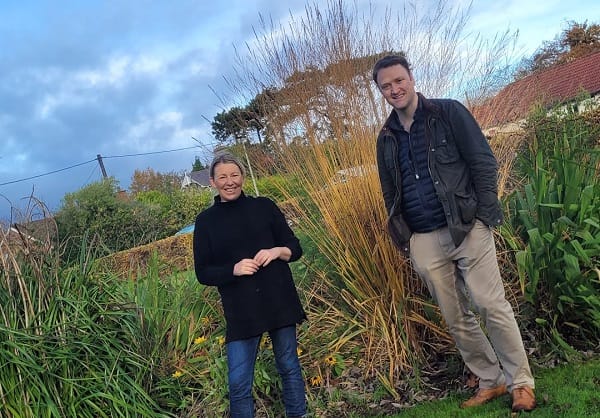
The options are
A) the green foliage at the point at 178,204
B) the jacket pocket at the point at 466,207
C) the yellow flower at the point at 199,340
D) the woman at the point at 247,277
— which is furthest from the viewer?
the green foliage at the point at 178,204

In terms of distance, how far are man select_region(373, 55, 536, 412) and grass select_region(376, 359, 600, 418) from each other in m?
0.07

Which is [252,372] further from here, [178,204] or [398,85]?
[178,204]

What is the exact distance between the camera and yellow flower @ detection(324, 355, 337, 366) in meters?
3.45

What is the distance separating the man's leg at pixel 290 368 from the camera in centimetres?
284

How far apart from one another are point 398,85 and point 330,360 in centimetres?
188

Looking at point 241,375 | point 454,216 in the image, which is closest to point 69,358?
point 241,375

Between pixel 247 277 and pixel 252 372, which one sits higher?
pixel 247 277

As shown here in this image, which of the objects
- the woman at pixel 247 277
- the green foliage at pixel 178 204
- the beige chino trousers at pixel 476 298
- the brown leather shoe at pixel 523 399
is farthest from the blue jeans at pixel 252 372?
A: the green foliage at pixel 178 204

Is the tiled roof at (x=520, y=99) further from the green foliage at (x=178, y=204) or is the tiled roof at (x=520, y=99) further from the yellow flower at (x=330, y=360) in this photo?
the green foliage at (x=178, y=204)

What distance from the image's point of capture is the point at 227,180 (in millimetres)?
2857

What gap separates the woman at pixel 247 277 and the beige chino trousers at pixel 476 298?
745 mm

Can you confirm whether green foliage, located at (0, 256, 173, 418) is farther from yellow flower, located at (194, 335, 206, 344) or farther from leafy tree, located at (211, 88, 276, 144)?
leafy tree, located at (211, 88, 276, 144)

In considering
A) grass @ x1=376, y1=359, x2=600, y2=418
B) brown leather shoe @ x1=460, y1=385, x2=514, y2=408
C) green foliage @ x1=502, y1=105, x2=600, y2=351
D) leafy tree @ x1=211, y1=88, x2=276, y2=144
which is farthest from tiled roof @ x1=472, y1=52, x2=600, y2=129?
brown leather shoe @ x1=460, y1=385, x2=514, y2=408

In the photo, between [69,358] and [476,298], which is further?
[69,358]
